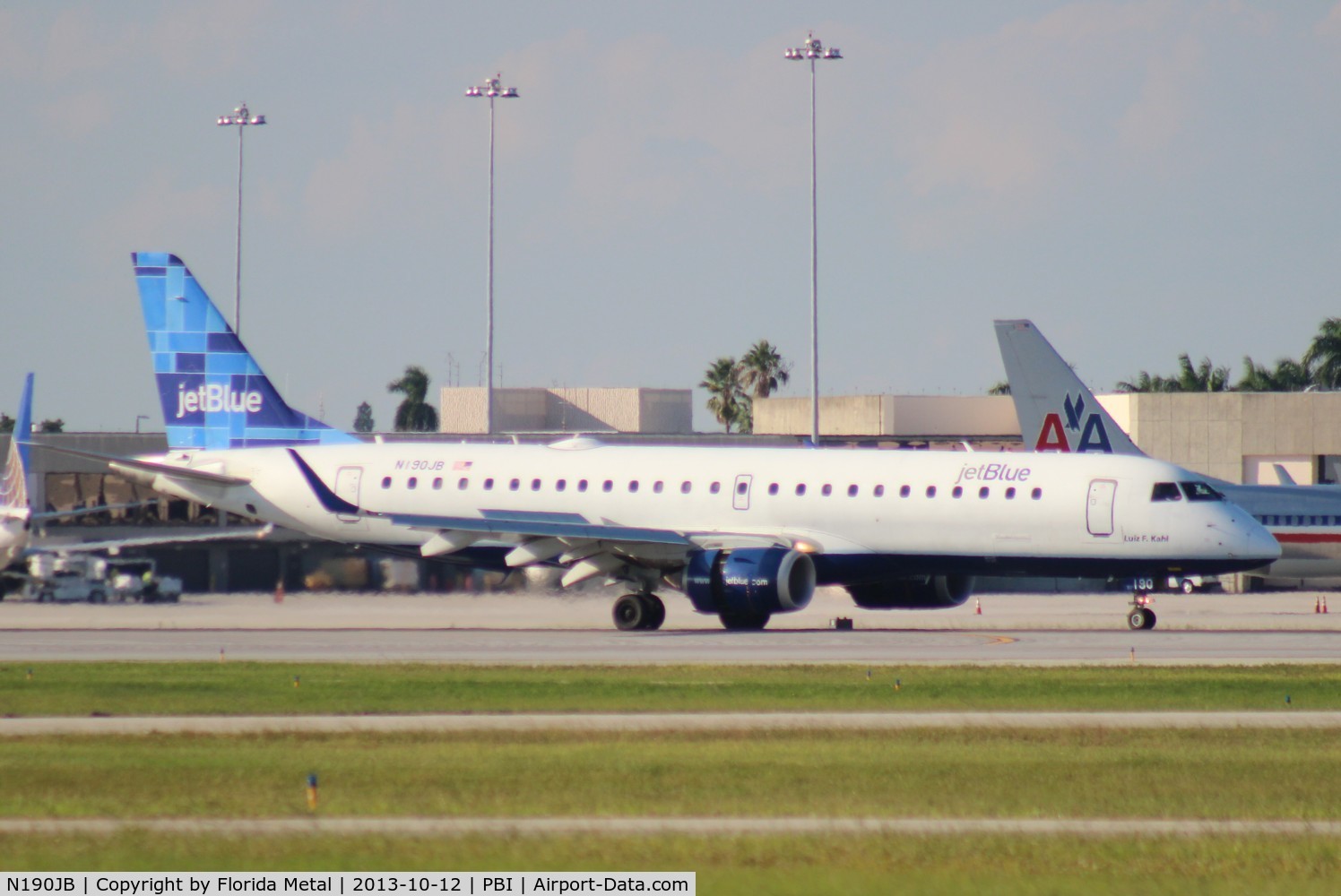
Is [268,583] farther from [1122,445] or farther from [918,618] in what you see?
[1122,445]

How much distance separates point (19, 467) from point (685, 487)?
75.8 ft

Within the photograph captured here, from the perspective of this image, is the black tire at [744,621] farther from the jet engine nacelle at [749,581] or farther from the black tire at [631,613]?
the black tire at [631,613]

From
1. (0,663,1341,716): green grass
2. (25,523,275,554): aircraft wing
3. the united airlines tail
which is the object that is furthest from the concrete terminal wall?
(0,663,1341,716): green grass

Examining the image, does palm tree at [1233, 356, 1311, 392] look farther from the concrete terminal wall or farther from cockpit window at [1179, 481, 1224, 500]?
cockpit window at [1179, 481, 1224, 500]

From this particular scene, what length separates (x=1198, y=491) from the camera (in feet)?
128

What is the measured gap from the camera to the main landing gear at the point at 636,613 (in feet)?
139

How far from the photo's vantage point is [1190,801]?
53.4 ft

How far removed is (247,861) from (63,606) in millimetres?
39015

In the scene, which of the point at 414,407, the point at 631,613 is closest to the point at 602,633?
the point at 631,613

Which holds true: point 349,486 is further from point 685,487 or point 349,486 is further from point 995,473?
point 995,473

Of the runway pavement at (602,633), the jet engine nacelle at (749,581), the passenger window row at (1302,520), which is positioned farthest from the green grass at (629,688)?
the passenger window row at (1302,520)

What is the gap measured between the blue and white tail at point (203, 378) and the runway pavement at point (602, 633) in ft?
14.8

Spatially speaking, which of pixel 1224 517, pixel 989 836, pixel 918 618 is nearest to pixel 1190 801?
pixel 989 836

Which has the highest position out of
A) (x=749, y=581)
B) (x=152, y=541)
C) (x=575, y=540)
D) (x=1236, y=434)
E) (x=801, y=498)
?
(x=1236, y=434)
